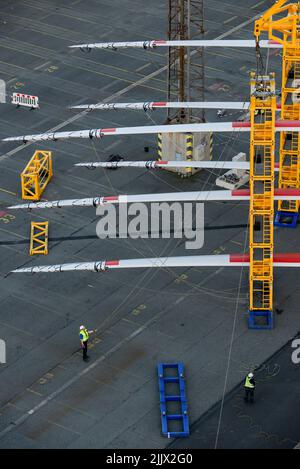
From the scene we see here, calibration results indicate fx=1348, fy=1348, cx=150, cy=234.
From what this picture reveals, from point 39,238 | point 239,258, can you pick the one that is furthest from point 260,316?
point 39,238

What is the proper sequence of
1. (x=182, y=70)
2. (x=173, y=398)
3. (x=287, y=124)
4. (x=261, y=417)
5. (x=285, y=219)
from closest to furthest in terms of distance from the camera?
1. (x=261, y=417)
2. (x=173, y=398)
3. (x=287, y=124)
4. (x=285, y=219)
5. (x=182, y=70)

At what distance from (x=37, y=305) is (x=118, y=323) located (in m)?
5.19

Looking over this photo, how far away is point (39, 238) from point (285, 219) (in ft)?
52.2

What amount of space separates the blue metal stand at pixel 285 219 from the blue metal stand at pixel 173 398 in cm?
1675

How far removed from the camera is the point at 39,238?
85.8m

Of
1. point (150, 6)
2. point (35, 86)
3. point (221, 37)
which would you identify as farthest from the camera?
point (150, 6)

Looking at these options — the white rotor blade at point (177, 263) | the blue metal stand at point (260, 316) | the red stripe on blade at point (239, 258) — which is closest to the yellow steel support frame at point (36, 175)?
the white rotor blade at point (177, 263)

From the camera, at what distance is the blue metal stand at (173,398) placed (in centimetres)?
6838

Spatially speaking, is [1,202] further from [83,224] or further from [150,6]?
[150,6]

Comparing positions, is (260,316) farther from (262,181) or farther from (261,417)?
(261,417)

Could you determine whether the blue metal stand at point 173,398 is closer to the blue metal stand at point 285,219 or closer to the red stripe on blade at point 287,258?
the red stripe on blade at point 287,258

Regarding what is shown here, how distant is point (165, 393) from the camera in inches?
2820
